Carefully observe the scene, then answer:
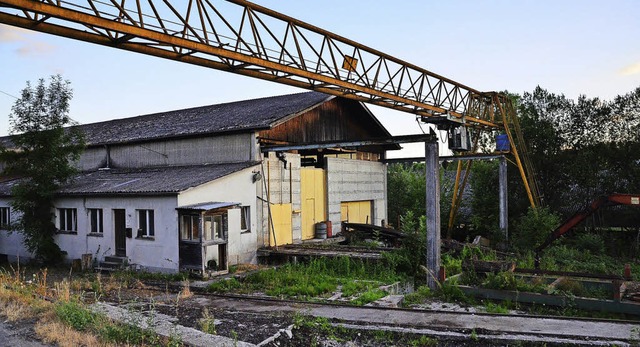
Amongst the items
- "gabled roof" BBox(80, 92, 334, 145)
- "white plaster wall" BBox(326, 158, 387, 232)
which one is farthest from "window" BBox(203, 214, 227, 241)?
"white plaster wall" BBox(326, 158, 387, 232)

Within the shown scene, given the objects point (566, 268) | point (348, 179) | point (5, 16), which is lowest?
point (566, 268)

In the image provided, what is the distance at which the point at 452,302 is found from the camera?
37.8ft

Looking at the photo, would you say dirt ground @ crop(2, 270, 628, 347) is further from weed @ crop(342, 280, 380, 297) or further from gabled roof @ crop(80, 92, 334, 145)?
gabled roof @ crop(80, 92, 334, 145)

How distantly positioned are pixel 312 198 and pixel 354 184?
3388mm

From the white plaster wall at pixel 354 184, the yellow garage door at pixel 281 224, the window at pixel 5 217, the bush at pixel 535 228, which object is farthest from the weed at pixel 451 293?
the window at pixel 5 217

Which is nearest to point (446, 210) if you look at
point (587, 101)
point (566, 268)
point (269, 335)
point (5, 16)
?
point (587, 101)

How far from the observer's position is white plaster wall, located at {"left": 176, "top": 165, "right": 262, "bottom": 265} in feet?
49.4

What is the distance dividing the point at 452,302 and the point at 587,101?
49.1 ft

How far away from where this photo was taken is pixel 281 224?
1847 cm

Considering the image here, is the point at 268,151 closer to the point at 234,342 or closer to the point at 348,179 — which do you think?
the point at 348,179

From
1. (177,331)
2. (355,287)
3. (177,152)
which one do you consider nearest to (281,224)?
(177,152)

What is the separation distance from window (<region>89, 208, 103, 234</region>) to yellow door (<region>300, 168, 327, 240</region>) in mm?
7257

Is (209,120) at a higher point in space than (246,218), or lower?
higher

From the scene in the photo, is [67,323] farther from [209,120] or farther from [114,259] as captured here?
[209,120]
